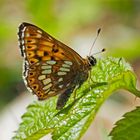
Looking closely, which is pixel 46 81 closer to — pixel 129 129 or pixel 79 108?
pixel 79 108

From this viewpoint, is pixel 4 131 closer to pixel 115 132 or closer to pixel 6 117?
pixel 6 117

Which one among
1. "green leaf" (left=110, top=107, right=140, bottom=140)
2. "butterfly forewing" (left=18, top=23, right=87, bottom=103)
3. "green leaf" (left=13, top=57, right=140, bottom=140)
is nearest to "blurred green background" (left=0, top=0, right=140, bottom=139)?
"butterfly forewing" (left=18, top=23, right=87, bottom=103)

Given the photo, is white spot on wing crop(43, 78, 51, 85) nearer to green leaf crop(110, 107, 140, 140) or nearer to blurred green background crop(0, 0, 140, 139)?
green leaf crop(110, 107, 140, 140)

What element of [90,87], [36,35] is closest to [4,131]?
[36,35]

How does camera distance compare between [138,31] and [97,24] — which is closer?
[138,31]

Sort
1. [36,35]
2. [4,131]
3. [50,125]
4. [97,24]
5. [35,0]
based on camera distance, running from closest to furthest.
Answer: [50,125] < [36,35] < [4,131] < [35,0] < [97,24]

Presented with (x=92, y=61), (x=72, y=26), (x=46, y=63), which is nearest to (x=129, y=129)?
(x=92, y=61)
